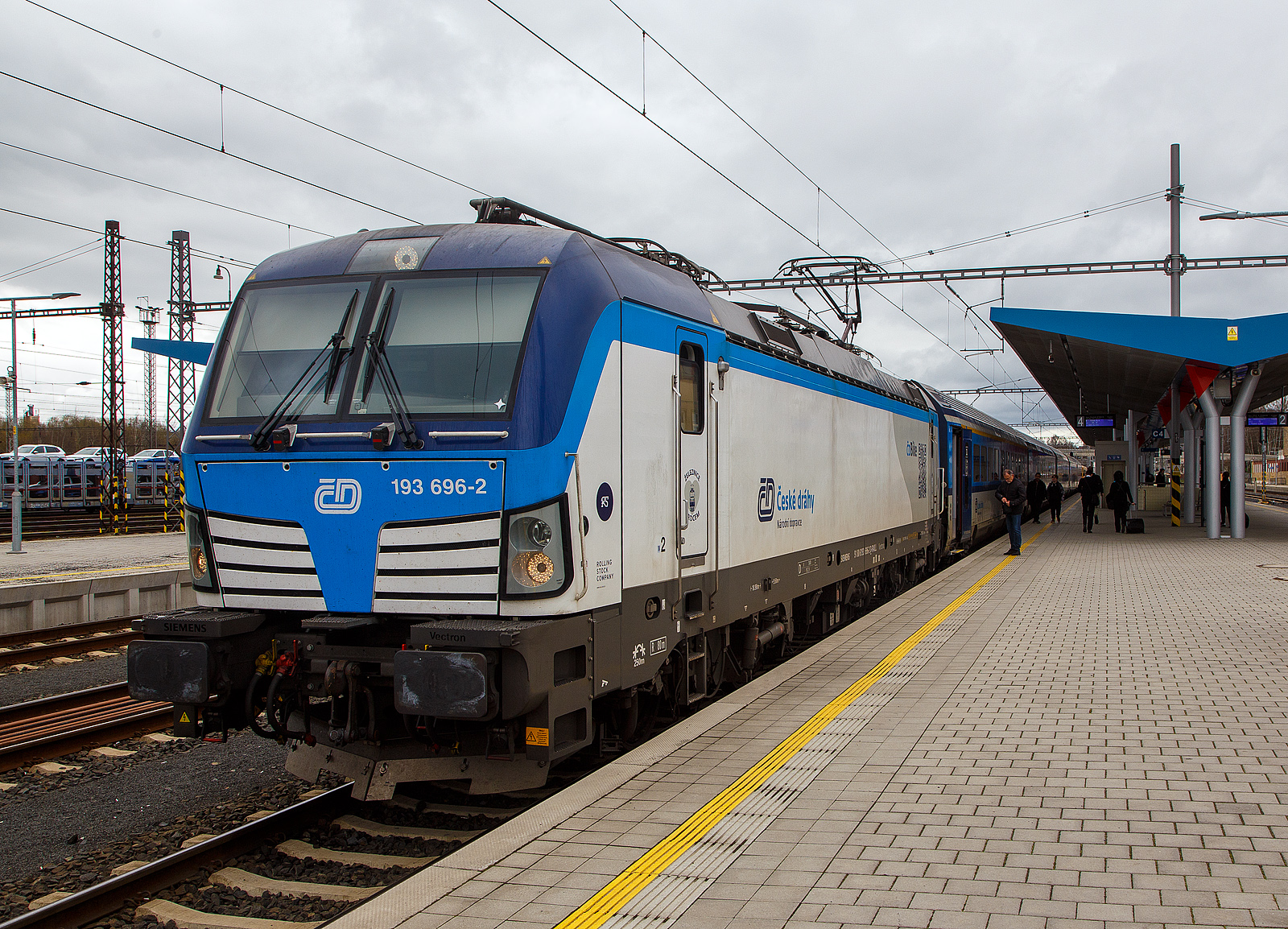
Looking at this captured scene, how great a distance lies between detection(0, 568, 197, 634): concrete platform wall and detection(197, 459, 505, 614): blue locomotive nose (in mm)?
7536

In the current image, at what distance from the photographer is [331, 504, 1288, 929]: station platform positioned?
3590mm

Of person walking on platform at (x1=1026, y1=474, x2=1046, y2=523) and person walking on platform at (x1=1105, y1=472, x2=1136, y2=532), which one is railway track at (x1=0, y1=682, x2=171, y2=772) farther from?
person walking on platform at (x1=1026, y1=474, x2=1046, y2=523)

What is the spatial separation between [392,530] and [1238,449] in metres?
22.7

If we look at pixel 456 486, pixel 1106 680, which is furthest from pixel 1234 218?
pixel 456 486

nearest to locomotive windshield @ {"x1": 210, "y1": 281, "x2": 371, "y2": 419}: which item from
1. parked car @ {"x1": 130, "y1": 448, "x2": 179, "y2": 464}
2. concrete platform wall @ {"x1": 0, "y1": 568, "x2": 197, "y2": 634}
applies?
concrete platform wall @ {"x1": 0, "y1": 568, "x2": 197, "y2": 634}

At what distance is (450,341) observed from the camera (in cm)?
504

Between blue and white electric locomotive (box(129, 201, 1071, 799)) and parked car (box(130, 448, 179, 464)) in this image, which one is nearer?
blue and white electric locomotive (box(129, 201, 1071, 799))

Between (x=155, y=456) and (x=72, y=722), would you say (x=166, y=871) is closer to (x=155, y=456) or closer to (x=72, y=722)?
(x=72, y=722)

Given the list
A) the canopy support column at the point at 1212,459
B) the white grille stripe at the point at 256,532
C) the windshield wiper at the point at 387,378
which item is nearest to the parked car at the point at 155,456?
the canopy support column at the point at 1212,459

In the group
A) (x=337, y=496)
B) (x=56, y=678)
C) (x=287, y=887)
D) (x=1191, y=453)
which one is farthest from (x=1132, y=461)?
(x=287, y=887)

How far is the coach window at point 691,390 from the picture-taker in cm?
618

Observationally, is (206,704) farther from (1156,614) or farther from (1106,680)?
(1156,614)

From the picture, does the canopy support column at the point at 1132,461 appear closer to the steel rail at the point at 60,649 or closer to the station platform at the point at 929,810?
the station platform at the point at 929,810

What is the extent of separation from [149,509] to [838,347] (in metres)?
34.6
